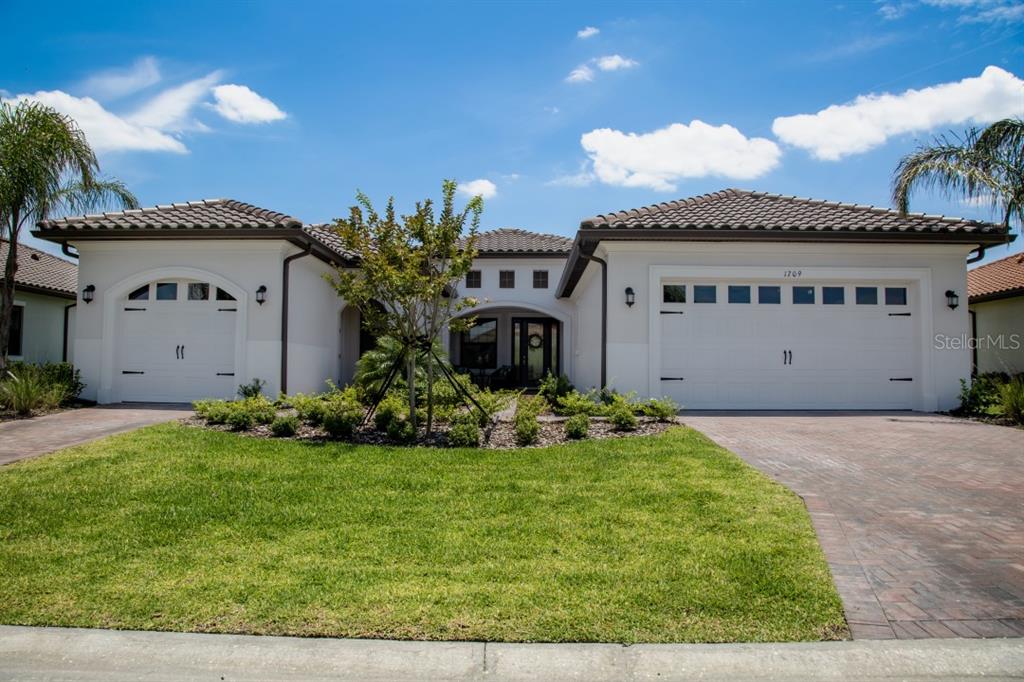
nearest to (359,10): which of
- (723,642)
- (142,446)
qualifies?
(142,446)

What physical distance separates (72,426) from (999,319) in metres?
22.3

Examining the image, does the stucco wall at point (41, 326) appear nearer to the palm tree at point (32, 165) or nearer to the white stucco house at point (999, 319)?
the palm tree at point (32, 165)

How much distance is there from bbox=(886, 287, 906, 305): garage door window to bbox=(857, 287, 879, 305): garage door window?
0.24m

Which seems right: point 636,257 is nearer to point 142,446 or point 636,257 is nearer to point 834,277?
point 834,277

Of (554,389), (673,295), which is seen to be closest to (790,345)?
(673,295)

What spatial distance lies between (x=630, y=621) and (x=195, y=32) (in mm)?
11198

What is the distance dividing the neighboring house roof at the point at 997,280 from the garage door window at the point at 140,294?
820 inches

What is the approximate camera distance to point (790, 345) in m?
12.1

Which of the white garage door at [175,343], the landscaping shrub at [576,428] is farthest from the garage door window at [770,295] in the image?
the white garage door at [175,343]

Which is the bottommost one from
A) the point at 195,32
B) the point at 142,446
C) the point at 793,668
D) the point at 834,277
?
the point at 793,668

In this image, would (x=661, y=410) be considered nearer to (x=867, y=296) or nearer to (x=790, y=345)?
(x=790, y=345)

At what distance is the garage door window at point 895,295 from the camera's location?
12250mm

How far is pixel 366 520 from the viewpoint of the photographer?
502 cm

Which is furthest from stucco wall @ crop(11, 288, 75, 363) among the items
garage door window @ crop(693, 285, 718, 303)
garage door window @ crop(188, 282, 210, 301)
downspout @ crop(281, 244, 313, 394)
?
garage door window @ crop(693, 285, 718, 303)
